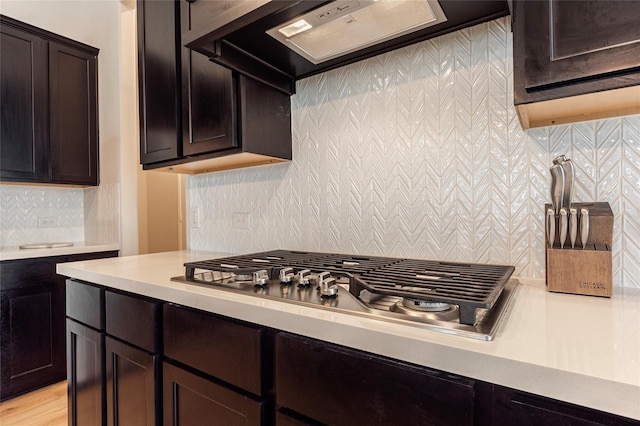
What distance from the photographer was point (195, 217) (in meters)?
2.06

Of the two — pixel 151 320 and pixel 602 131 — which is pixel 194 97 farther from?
pixel 602 131

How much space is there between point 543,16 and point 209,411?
1260 mm

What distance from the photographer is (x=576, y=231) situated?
0.85 meters

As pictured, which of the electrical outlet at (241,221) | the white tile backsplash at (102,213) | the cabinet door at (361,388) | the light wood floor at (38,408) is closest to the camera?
the cabinet door at (361,388)

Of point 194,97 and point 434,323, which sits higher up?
point 194,97

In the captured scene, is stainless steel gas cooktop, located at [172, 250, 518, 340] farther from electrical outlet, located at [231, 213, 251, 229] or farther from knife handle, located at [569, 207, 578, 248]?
electrical outlet, located at [231, 213, 251, 229]

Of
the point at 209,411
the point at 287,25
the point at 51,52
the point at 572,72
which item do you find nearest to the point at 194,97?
the point at 287,25

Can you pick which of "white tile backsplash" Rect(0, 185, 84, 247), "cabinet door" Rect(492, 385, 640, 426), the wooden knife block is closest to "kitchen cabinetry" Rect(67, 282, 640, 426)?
"cabinet door" Rect(492, 385, 640, 426)

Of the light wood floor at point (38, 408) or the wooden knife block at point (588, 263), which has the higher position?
the wooden knife block at point (588, 263)

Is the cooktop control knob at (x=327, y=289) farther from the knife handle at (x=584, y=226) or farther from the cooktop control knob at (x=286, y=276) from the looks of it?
the knife handle at (x=584, y=226)

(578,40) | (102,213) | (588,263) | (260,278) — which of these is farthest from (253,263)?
(102,213)

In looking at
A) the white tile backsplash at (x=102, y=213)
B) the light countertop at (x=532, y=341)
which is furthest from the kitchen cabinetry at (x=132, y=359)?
the white tile backsplash at (x=102, y=213)

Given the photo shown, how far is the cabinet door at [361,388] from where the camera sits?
57cm

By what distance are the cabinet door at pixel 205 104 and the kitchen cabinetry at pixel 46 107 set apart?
1.59 meters
